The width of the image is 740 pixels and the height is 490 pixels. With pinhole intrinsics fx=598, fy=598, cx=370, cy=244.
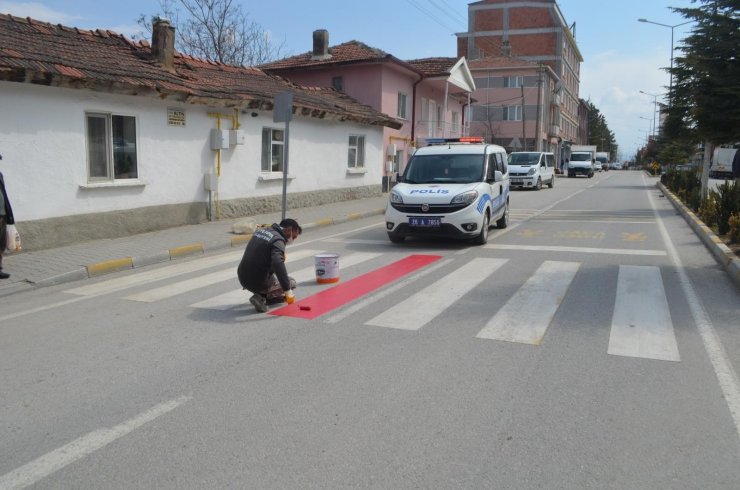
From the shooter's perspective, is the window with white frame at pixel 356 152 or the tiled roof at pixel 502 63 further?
the tiled roof at pixel 502 63

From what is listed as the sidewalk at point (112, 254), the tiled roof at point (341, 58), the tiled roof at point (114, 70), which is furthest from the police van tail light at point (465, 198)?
Answer: the tiled roof at point (341, 58)

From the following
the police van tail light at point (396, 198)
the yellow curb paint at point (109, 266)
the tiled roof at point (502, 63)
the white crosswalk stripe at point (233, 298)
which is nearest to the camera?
the white crosswalk stripe at point (233, 298)

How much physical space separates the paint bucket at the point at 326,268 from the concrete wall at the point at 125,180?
5508 mm

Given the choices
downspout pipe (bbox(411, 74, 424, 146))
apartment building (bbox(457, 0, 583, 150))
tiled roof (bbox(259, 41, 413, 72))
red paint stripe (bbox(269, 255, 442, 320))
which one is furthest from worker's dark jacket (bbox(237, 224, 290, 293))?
apartment building (bbox(457, 0, 583, 150))

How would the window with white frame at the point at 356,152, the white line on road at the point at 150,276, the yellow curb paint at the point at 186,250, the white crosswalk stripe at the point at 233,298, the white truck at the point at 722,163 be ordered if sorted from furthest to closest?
the white truck at the point at 722,163 < the window with white frame at the point at 356,152 < the yellow curb paint at the point at 186,250 < the white line on road at the point at 150,276 < the white crosswalk stripe at the point at 233,298

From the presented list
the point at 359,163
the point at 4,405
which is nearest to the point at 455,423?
the point at 4,405

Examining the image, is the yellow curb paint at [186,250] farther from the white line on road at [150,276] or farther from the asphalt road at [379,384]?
the asphalt road at [379,384]

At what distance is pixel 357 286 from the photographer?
7973mm

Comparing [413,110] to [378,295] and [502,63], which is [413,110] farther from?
[502,63]

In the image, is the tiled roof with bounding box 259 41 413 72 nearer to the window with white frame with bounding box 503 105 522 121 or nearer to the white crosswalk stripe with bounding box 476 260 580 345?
the white crosswalk stripe with bounding box 476 260 580 345

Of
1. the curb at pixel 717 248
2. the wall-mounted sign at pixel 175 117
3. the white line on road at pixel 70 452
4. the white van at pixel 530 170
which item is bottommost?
the white line on road at pixel 70 452

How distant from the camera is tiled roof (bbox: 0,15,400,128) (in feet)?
33.4

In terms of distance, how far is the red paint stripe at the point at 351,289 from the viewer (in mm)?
6660

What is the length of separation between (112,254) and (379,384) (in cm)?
710
